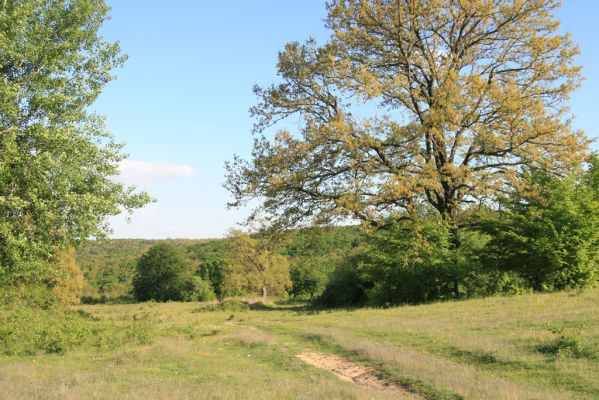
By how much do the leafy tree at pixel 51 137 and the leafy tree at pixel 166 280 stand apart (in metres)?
63.7

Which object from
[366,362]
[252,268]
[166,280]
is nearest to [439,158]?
[366,362]

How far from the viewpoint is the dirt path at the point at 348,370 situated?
982 cm

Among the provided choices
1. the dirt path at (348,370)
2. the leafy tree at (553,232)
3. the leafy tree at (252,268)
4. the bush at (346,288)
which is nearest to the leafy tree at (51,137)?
the dirt path at (348,370)

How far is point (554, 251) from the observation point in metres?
22.3

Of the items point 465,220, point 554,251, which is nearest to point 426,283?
point 465,220

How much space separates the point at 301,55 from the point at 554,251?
585 inches

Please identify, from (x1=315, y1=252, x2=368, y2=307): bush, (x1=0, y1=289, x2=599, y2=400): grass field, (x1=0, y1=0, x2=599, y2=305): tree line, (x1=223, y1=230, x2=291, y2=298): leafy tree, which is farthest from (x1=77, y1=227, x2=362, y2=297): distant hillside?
(x1=0, y1=289, x2=599, y2=400): grass field

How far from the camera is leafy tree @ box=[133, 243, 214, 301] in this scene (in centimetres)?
7862

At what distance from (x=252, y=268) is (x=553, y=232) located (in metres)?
46.3

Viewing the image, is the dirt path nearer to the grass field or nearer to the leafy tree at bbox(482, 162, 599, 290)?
the grass field

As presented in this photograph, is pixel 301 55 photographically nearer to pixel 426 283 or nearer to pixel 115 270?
pixel 426 283

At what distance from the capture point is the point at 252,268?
212ft

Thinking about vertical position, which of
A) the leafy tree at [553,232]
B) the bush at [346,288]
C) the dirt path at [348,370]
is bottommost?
the dirt path at [348,370]

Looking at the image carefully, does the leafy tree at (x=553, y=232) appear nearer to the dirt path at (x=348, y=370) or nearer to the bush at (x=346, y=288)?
the bush at (x=346, y=288)
